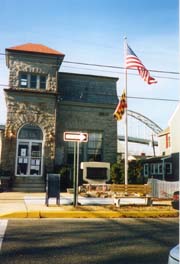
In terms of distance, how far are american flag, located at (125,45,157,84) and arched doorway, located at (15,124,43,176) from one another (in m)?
7.75

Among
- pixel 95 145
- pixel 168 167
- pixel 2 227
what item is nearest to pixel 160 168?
pixel 168 167

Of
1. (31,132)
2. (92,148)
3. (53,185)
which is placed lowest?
(53,185)

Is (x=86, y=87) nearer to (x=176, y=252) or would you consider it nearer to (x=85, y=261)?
(x=85, y=261)

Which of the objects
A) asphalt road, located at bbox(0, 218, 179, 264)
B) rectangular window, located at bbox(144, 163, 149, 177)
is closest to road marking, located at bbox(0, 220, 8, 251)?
asphalt road, located at bbox(0, 218, 179, 264)

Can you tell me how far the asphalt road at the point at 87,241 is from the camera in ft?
17.6

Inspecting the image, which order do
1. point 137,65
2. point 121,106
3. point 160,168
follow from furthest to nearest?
point 160,168 < point 121,106 < point 137,65

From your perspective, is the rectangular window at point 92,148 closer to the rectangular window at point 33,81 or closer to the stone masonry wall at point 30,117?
the stone masonry wall at point 30,117

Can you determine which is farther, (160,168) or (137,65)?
(160,168)

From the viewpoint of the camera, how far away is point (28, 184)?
20.8 m

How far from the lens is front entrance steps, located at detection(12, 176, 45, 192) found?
2009 cm

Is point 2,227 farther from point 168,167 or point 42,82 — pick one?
point 168,167

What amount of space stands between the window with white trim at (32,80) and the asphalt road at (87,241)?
1488 cm

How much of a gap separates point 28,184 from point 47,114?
4800 mm

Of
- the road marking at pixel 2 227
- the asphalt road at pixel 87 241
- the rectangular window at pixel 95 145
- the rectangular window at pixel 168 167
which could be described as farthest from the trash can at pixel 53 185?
the rectangular window at pixel 168 167
